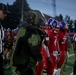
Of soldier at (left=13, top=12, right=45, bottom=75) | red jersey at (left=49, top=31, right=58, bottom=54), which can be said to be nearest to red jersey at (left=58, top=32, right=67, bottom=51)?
red jersey at (left=49, top=31, right=58, bottom=54)

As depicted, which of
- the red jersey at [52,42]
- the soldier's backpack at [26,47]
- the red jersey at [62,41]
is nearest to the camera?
the soldier's backpack at [26,47]

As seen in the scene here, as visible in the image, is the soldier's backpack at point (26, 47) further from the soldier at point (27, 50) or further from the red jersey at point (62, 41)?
the red jersey at point (62, 41)

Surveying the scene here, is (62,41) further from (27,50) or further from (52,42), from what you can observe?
(27,50)

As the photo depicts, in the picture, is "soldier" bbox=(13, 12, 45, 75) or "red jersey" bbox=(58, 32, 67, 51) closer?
"soldier" bbox=(13, 12, 45, 75)

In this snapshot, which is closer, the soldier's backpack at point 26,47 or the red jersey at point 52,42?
the soldier's backpack at point 26,47

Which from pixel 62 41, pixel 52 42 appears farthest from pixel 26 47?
pixel 62 41

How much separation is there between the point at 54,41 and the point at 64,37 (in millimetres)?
1887

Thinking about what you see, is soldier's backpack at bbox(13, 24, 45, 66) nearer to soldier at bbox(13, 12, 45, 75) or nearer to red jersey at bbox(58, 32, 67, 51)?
soldier at bbox(13, 12, 45, 75)

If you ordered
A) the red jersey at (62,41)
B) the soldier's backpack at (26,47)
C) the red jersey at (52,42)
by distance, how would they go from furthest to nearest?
the red jersey at (62,41), the red jersey at (52,42), the soldier's backpack at (26,47)

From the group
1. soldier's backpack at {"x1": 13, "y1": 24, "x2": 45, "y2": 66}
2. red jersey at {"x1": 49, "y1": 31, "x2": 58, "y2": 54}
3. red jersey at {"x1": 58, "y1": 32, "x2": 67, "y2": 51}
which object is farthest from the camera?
red jersey at {"x1": 58, "y1": 32, "x2": 67, "y2": 51}

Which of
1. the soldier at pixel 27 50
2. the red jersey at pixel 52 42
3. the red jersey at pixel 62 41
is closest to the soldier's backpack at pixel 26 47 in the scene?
the soldier at pixel 27 50

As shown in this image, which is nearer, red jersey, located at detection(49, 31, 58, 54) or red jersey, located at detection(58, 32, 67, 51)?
red jersey, located at detection(49, 31, 58, 54)

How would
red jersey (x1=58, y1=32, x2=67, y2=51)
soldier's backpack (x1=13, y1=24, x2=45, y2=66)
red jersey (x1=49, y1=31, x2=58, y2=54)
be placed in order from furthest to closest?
1. red jersey (x1=58, y1=32, x2=67, y2=51)
2. red jersey (x1=49, y1=31, x2=58, y2=54)
3. soldier's backpack (x1=13, y1=24, x2=45, y2=66)

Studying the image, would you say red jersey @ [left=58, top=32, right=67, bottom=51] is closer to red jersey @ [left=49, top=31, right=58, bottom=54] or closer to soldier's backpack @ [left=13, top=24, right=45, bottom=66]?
red jersey @ [left=49, top=31, right=58, bottom=54]
